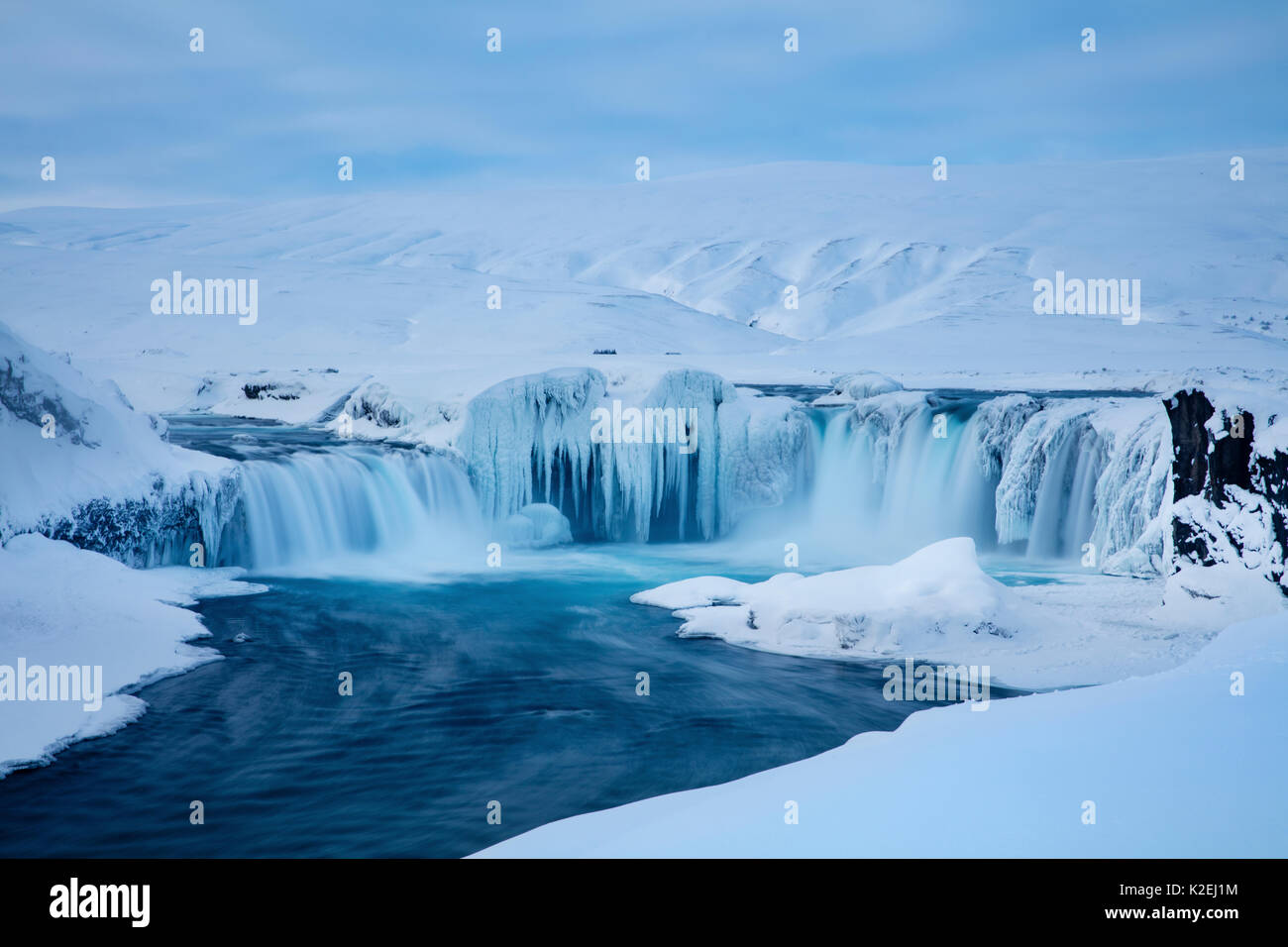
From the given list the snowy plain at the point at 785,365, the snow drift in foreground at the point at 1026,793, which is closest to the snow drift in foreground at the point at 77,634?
the snowy plain at the point at 785,365

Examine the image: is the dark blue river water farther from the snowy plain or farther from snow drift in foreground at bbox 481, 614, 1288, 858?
snow drift in foreground at bbox 481, 614, 1288, 858

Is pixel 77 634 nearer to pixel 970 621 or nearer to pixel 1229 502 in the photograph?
pixel 970 621

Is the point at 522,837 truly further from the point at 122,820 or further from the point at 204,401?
the point at 204,401

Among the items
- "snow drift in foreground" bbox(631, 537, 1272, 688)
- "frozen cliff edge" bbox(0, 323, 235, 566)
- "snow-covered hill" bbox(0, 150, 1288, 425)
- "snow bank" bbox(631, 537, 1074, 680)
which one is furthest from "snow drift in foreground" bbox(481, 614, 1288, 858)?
"snow-covered hill" bbox(0, 150, 1288, 425)

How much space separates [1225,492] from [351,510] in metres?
12.1

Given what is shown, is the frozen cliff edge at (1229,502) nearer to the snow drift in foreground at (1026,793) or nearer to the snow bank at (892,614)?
the snow bank at (892,614)

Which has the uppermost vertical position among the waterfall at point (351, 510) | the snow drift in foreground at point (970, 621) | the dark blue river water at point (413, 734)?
the waterfall at point (351, 510)

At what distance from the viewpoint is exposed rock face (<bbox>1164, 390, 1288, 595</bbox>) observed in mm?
9070

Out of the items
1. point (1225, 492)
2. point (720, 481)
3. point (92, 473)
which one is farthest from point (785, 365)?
point (92, 473)

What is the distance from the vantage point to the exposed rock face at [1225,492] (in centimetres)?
907

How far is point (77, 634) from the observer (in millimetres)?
8508

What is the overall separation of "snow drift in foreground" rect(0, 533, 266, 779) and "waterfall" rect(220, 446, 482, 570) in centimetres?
325

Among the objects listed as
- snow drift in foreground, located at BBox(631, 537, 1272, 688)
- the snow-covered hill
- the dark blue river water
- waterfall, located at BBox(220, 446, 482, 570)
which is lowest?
the dark blue river water

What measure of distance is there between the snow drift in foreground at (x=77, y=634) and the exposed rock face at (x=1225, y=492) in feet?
32.1
